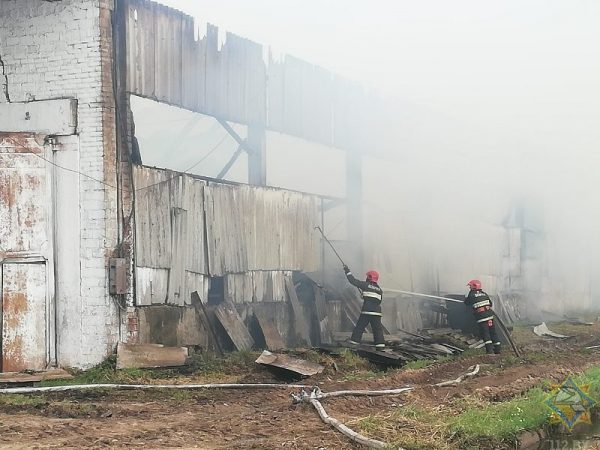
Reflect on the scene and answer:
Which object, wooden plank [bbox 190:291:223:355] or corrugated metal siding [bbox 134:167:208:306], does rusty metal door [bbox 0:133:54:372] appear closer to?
corrugated metal siding [bbox 134:167:208:306]

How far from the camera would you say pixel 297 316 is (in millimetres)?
14703

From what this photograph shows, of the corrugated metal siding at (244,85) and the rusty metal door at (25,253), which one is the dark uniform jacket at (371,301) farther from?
the rusty metal door at (25,253)

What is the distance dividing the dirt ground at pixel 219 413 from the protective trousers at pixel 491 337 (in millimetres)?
2641

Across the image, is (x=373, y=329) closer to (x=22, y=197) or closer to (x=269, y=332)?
(x=269, y=332)

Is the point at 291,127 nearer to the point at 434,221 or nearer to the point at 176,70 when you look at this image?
the point at 176,70

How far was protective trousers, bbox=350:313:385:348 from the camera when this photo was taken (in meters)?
13.5

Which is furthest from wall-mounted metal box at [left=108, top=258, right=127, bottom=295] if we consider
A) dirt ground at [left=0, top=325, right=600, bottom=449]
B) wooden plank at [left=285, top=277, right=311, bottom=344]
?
wooden plank at [left=285, top=277, right=311, bottom=344]

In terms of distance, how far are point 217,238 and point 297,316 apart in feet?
8.60

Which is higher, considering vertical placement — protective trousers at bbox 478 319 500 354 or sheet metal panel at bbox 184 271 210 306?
sheet metal panel at bbox 184 271 210 306

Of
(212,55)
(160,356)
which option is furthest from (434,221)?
(160,356)

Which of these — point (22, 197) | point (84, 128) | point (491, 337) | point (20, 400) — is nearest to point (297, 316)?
point (491, 337)

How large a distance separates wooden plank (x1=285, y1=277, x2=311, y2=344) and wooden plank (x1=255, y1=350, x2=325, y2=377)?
3.30 metres

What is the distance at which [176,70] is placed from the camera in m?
12.8

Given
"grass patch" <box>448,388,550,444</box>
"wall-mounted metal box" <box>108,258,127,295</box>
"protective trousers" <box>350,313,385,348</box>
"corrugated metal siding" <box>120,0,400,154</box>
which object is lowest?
"grass patch" <box>448,388,550,444</box>
